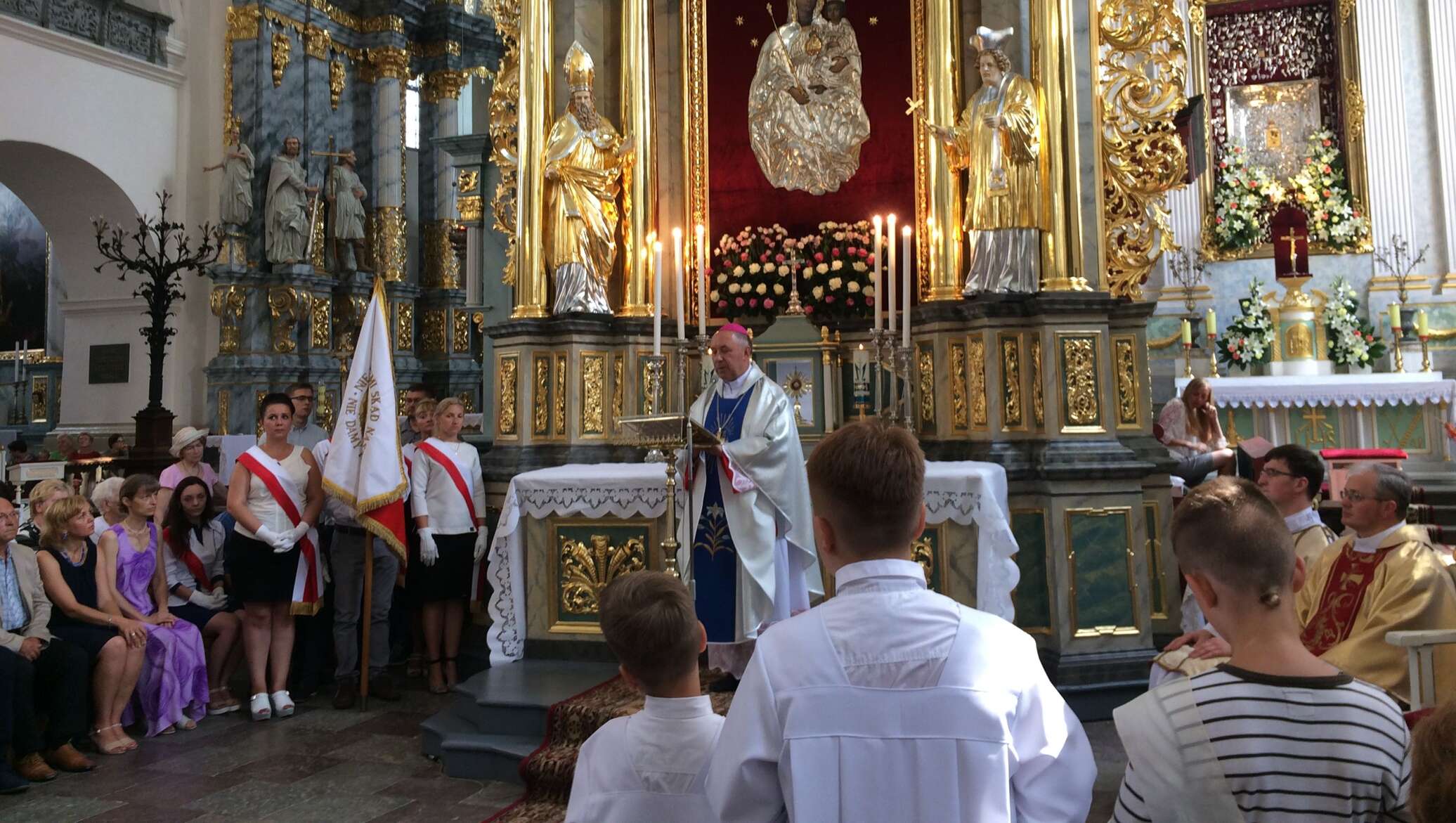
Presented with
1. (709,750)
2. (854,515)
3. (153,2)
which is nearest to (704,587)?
(709,750)

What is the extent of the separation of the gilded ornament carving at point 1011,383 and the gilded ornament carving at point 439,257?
14.6 metres

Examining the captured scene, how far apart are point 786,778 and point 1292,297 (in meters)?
14.0

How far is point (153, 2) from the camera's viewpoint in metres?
15.3

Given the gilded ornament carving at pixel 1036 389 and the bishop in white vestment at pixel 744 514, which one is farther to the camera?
the gilded ornament carving at pixel 1036 389

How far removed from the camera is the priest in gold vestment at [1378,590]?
3523 mm

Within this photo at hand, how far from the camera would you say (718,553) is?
550 cm

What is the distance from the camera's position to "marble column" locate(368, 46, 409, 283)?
18.0m

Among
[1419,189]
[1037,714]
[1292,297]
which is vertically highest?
[1419,189]

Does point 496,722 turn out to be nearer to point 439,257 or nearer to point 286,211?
point 286,211

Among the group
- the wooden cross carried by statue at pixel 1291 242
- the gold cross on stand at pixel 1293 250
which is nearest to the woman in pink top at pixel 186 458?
the wooden cross carried by statue at pixel 1291 242

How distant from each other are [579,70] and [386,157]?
1191 cm

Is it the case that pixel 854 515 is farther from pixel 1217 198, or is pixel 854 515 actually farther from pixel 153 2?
pixel 153 2

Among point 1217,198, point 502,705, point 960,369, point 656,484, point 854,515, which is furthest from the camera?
point 1217,198

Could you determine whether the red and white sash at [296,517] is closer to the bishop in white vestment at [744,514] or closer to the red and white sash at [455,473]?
the red and white sash at [455,473]
